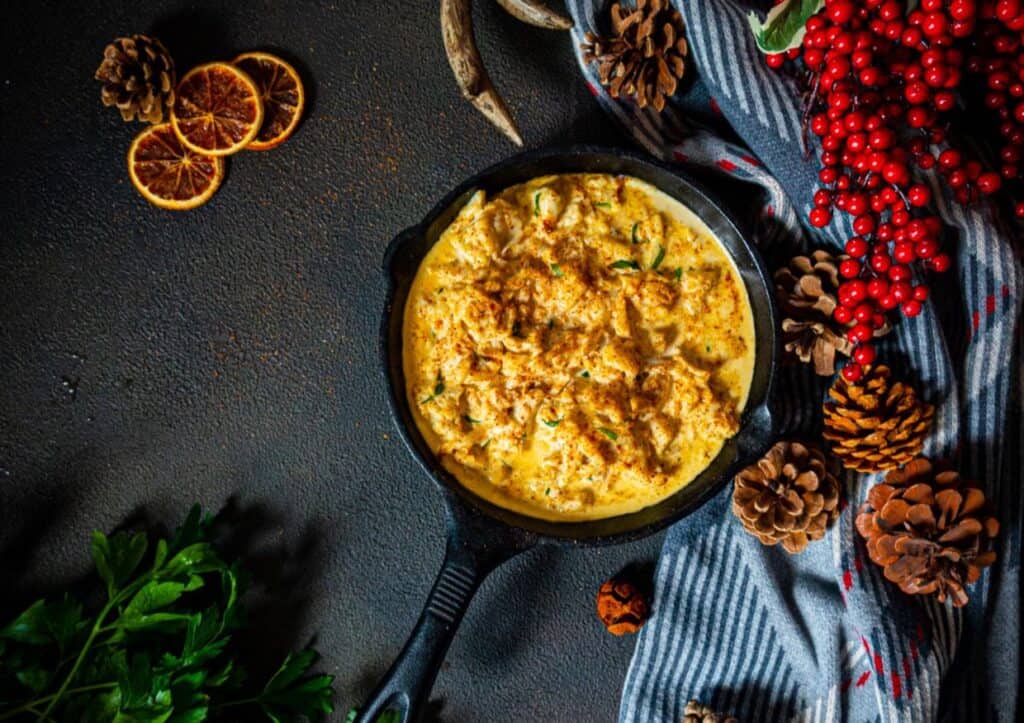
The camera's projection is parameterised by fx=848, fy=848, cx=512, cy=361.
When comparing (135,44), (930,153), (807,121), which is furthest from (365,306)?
(930,153)

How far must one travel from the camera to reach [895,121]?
211cm

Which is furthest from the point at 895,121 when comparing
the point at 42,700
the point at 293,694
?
the point at 42,700

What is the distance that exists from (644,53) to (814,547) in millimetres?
1491

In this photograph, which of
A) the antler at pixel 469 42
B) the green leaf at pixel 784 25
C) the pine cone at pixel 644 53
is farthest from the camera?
the antler at pixel 469 42

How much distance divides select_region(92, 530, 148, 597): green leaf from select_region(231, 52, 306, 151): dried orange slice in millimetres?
1242

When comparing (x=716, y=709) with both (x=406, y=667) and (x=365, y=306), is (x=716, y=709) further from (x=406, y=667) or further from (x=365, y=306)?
(x=365, y=306)

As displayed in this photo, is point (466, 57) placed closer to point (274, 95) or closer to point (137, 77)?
point (274, 95)

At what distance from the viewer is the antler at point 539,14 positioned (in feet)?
7.77

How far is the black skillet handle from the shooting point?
2281mm

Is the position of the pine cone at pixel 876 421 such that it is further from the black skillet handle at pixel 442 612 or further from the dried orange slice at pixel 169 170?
the dried orange slice at pixel 169 170

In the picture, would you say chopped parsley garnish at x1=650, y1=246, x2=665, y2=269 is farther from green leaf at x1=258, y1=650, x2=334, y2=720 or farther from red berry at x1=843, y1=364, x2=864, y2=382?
green leaf at x1=258, y1=650, x2=334, y2=720

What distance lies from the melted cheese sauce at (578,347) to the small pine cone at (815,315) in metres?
0.12

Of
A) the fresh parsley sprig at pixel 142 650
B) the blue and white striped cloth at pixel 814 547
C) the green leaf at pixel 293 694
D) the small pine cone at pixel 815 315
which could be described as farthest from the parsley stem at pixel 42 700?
the small pine cone at pixel 815 315

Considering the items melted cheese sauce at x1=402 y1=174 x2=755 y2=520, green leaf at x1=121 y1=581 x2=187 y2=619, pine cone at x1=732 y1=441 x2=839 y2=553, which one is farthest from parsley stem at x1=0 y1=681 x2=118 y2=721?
pine cone at x1=732 y1=441 x2=839 y2=553
